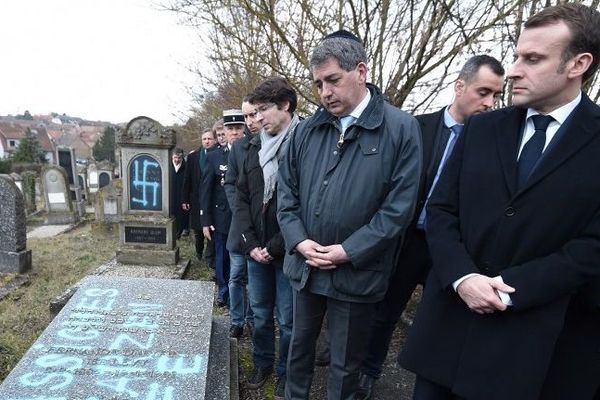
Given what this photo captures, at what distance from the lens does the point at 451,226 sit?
68.6 inches

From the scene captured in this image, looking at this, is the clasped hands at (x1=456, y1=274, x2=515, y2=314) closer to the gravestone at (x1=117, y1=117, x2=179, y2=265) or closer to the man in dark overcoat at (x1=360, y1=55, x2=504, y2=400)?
the man in dark overcoat at (x1=360, y1=55, x2=504, y2=400)

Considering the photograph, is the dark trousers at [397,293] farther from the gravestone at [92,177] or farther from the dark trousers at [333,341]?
the gravestone at [92,177]

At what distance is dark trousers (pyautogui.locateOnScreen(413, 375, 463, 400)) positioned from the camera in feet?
5.97

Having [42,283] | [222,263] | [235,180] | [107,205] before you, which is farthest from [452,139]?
[107,205]

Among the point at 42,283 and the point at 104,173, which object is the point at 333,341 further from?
the point at 104,173

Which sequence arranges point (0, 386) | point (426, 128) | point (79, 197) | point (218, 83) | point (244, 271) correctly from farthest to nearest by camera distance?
point (79, 197) < point (218, 83) < point (244, 271) < point (426, 128) < point (0, 386)

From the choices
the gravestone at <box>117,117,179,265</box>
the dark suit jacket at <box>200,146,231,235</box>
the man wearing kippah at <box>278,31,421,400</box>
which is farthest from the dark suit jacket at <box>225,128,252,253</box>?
the gravestone at <box>117,117,179,265</box>

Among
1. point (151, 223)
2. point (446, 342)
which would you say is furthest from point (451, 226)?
point (151, 223)

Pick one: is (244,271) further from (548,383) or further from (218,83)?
(218,83)

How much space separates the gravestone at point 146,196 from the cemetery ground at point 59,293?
1.87 feet

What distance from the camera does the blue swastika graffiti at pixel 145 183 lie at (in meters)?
5.41

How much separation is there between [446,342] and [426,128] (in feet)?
4.73

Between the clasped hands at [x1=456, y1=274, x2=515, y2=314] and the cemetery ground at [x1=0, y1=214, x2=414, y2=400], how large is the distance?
1637 millimetres

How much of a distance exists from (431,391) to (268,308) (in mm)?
1307
